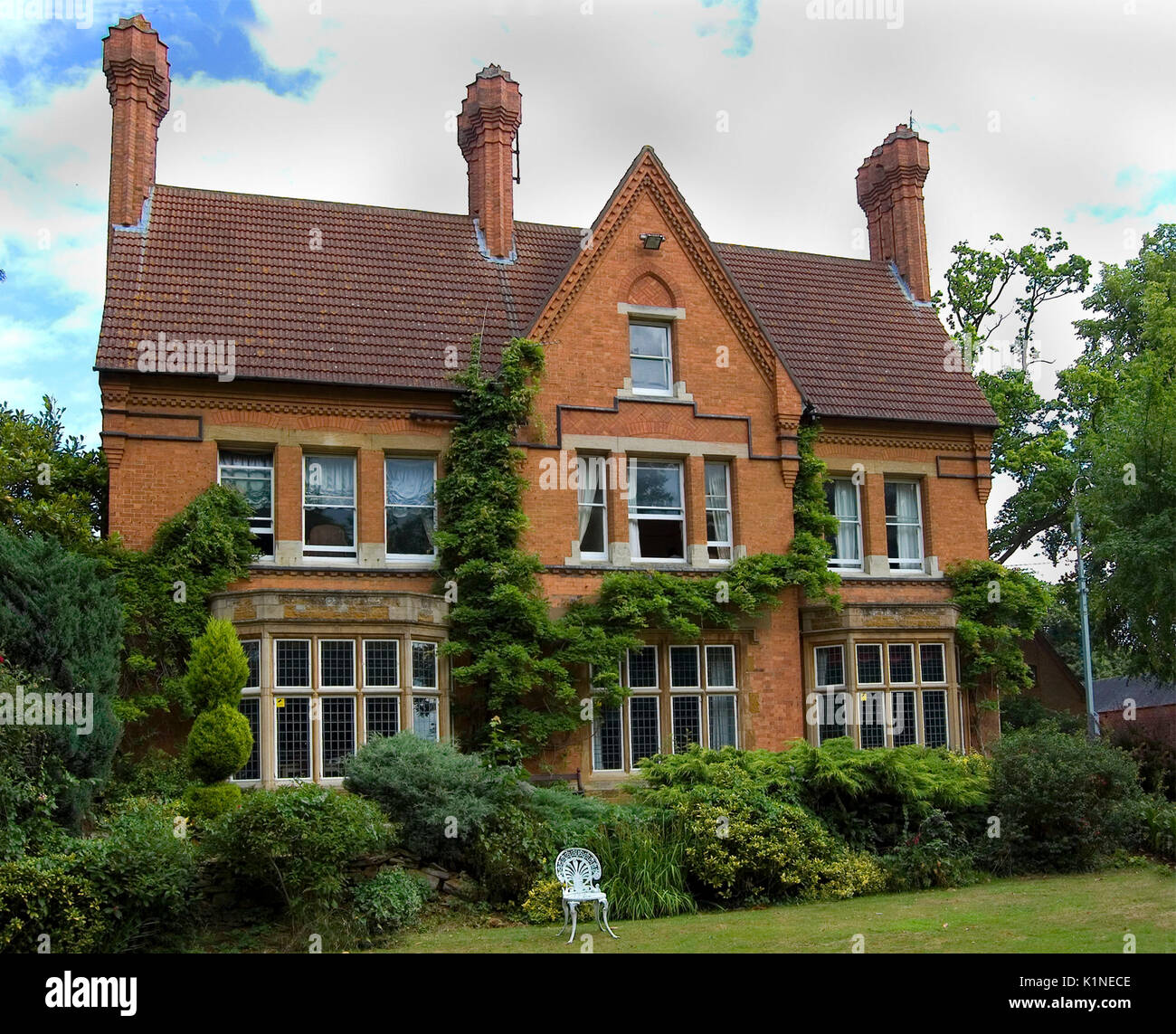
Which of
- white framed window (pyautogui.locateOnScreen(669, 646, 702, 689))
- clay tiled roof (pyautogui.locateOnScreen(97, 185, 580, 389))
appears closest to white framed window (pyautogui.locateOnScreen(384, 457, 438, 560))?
clay tiled roof (pyautogui.locateOnScreen(97, 185, 580, 389))

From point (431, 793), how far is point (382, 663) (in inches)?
173

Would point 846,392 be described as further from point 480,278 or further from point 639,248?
point 480,278

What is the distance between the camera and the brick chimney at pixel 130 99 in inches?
966

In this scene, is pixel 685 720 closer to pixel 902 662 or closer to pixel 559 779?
pixel 559 779

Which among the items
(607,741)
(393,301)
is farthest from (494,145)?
(607,741)

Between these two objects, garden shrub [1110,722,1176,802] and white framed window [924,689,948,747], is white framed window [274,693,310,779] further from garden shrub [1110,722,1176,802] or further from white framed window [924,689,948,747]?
garden shrub [1110,722,1176,802]

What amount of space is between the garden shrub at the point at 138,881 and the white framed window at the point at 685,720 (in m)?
10.7

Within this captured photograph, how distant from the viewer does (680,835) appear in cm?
1762

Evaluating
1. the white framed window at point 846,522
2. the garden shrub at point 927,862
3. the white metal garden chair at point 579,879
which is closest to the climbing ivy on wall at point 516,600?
the white framed window at point 846,522

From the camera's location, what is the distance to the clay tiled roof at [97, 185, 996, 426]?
23.5 metres

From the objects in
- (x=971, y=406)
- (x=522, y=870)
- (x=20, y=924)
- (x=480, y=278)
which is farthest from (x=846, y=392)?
(x=20, y=924)

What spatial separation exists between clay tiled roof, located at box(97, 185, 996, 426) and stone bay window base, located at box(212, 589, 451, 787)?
4323 millimetres

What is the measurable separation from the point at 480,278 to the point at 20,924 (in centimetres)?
1625
